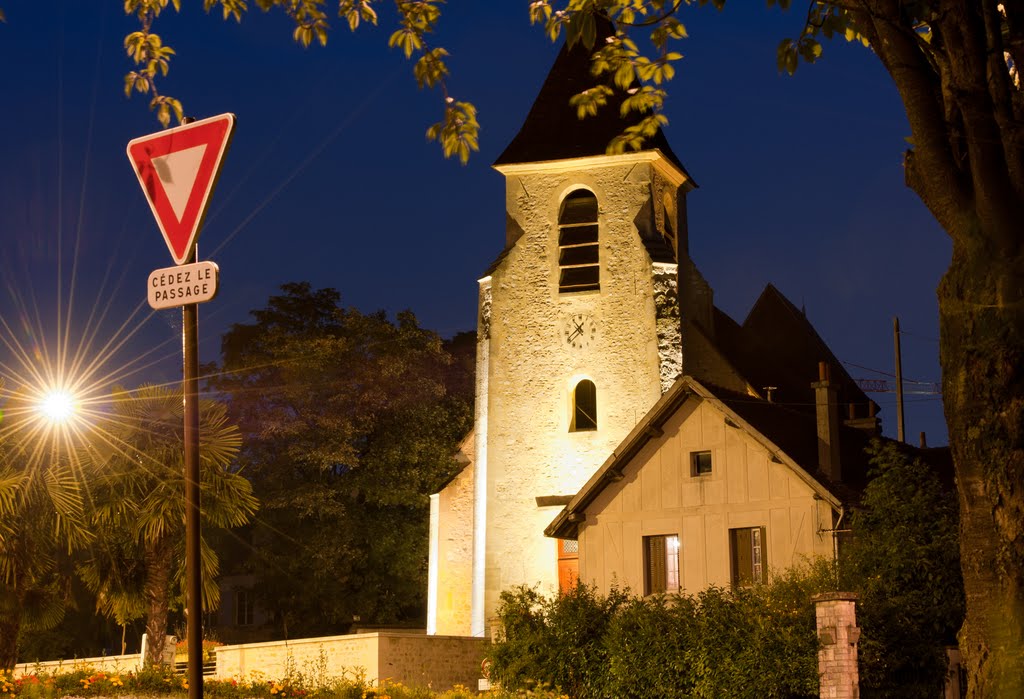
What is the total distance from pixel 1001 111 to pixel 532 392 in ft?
89.5

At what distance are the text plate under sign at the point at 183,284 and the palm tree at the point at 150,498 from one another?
1640 centimetres

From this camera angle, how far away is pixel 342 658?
26.5 m

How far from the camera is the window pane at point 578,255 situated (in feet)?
123

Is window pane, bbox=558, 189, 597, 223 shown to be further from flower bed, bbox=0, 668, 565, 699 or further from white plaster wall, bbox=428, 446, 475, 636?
flower bed, bbox=0, 668, 565, 699

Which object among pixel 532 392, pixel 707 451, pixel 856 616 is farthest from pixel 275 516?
pixel 856 616

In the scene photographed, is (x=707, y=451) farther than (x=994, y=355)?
Yes

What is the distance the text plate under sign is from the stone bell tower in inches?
1113

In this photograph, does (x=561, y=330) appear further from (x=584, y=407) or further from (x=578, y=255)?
(x=578, y=255)

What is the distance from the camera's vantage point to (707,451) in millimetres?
28391

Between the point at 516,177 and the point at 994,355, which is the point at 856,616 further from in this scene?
the point at 516,177

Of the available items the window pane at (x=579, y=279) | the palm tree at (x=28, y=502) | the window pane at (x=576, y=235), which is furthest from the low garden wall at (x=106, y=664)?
the window pane at (x=576, y=235)

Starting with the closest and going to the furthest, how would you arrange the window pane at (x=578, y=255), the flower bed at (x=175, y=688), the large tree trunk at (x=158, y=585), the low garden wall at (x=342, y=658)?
the flower bed at (x=175, y=688) → the large tree trunk at (x=158, y=585) → the low garden wall at (x=342, y=658) → the window pane at (x=578, y=255)

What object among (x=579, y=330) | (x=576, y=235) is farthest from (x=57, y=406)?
(x=576, y=235)

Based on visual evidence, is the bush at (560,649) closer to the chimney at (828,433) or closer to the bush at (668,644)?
the bush at (668,644)
